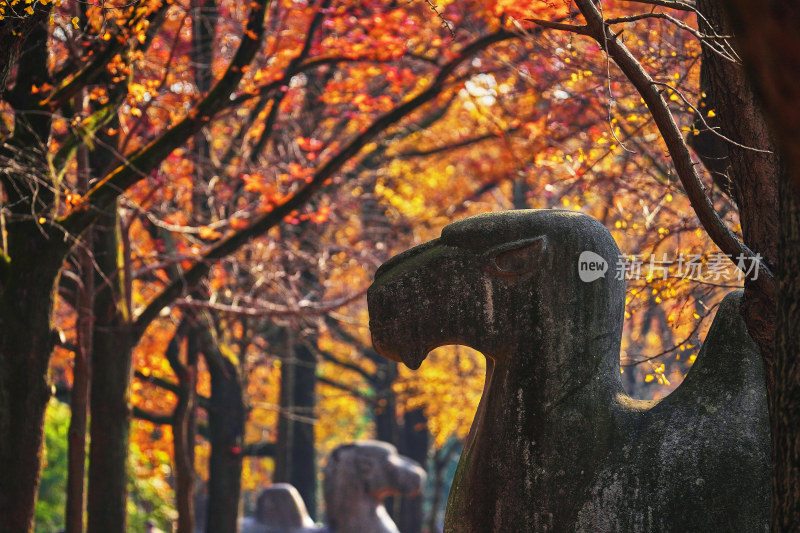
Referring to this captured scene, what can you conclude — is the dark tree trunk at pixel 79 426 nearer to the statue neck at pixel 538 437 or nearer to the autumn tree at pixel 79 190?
the autumn tree at pixel 79 190

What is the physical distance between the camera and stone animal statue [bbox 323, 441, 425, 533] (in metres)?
12.8

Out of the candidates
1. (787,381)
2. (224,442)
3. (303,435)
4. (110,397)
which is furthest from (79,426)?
(303,435)

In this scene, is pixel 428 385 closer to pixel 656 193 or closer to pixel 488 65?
pixel 488 65

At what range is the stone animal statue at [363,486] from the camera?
12.8 meters

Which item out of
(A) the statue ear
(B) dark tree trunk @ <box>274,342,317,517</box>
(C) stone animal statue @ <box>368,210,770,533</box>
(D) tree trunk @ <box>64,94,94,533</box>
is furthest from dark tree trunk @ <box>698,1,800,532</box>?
(B) dark tree trunk @ <box>274,342,317,517</box>

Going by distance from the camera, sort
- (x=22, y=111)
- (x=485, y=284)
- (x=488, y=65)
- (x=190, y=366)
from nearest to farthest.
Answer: (x=485, y=284), (x=22, y=111), (x=190, y=366), (x=488, y=65)

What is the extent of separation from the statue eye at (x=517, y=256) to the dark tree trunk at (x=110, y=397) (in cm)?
562

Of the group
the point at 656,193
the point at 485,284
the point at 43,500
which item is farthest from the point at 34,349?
the point at 43,500

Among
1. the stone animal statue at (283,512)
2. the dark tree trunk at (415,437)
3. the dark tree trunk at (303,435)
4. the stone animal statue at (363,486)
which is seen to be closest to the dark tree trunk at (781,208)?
the stone animal statue at (363,486)

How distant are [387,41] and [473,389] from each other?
10.1 m

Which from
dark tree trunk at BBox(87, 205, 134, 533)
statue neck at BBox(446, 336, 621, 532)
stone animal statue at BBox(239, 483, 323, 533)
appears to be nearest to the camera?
statue neck at BBox(446, 336, 621, 532)

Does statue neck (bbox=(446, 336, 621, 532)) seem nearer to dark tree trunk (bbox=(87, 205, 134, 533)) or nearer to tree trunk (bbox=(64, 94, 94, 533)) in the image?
tree trunk (bbox=(64, 94, 94, 533))

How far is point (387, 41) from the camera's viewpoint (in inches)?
447

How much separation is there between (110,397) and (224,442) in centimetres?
527
